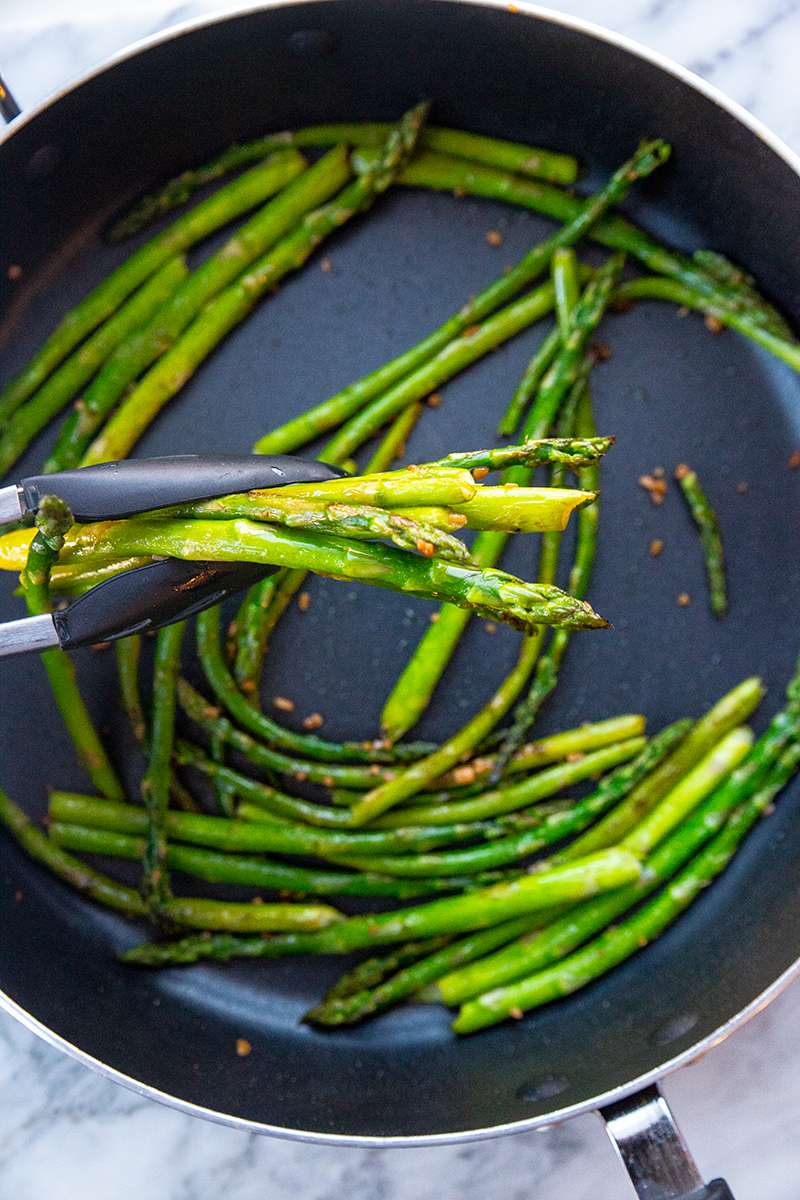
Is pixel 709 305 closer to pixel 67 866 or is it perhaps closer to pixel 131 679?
pixel 131 679

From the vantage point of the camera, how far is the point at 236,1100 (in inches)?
88.5

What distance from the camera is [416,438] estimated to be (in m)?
2.39

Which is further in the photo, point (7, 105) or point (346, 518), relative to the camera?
point (7, 105)

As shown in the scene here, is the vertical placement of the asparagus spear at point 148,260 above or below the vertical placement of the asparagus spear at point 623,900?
above

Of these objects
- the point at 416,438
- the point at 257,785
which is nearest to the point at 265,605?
the point at 257,785

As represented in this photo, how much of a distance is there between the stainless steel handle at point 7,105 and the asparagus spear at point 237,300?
53 cm

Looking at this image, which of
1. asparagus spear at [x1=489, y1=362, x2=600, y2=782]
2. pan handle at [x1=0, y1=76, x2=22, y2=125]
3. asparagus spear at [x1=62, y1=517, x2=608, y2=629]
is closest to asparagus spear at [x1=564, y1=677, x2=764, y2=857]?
asparagus spear at [x1=489, y1=362, x2=600, y2=782]

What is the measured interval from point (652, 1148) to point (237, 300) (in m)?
1.87

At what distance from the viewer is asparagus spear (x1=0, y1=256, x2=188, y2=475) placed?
7.75 ft

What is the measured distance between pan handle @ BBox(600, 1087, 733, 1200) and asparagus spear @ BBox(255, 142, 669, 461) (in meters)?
1.47

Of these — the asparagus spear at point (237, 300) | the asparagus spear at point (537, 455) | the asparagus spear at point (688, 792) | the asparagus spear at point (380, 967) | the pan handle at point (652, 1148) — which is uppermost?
the asparagus spear at point (237, 300)

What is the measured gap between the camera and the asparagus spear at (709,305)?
2.30m

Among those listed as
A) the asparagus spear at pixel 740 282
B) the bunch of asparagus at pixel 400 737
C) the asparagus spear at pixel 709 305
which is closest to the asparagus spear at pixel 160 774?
the bunch of asparagus at pixel 400 737

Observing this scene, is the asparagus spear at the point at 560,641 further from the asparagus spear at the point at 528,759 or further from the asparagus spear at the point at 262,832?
the asparagus spear at the point at 262,832
